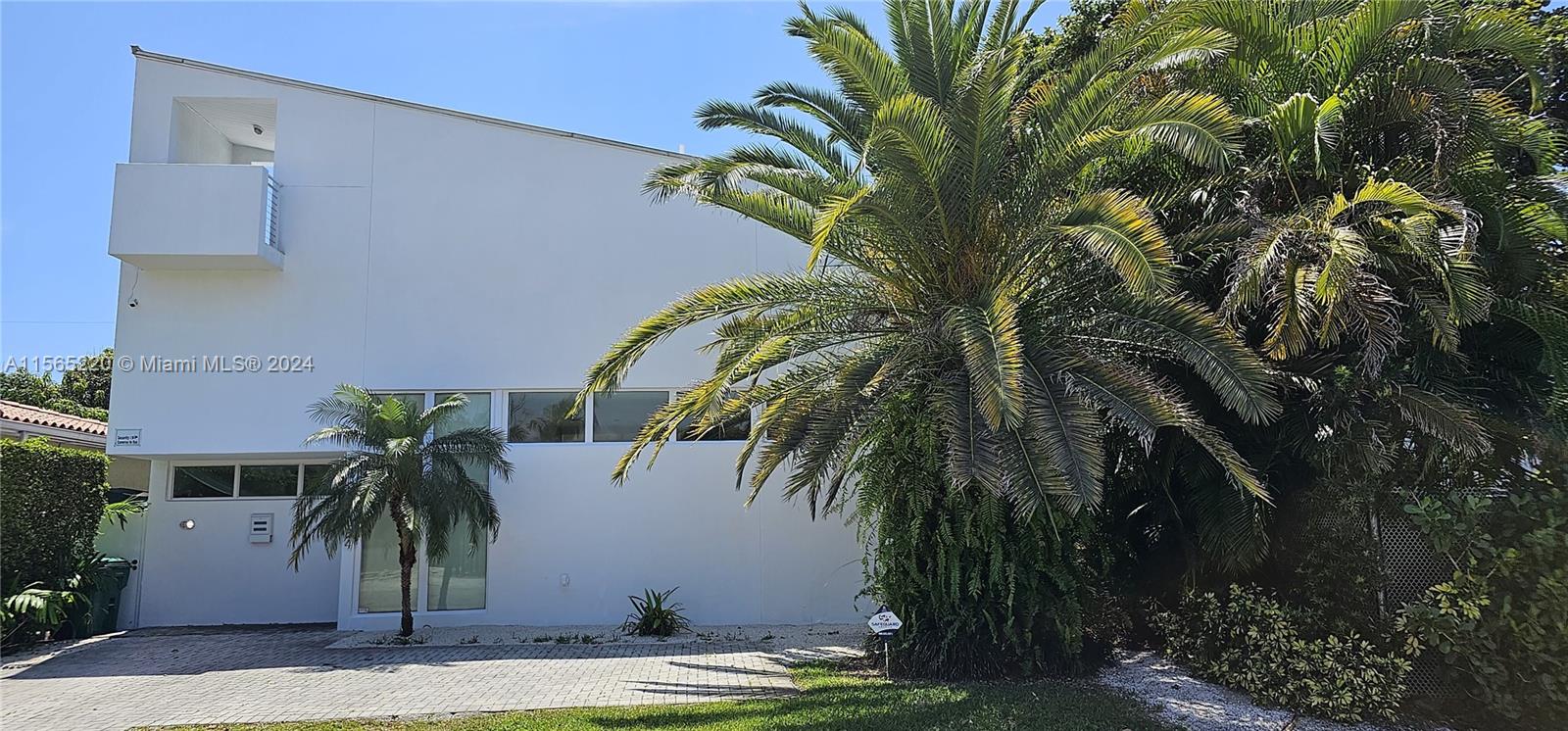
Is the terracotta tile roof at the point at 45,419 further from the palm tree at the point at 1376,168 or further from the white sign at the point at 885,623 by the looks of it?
the palm tree at the point at 1376,168

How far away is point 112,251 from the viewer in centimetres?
1189

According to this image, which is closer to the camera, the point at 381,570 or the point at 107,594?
the point at 107,594

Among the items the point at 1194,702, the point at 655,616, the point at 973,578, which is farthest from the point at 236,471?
the point at 1194,702

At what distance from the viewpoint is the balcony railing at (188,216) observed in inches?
472

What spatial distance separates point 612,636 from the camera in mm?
11766

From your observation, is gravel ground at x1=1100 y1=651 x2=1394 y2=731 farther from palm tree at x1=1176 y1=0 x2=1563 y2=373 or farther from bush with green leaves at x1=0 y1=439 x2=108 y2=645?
bush with green leaves at x1=0 y1=439 x2=108 y2=645

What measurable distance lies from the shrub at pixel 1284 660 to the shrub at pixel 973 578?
111 cm

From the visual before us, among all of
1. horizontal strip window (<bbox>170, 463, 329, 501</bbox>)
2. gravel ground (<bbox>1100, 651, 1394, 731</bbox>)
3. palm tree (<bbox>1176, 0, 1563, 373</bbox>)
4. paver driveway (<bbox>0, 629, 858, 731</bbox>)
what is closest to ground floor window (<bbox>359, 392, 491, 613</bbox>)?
paver driveway (<bbox>0, 629, 858, 731</bbox>)

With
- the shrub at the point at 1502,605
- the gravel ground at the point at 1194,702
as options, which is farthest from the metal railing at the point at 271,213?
the shrub at the point at 1502,605

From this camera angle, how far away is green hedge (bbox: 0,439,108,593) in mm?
10570

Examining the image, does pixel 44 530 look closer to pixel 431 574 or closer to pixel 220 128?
pixel 431 574

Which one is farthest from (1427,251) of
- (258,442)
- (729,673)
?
(258,442)

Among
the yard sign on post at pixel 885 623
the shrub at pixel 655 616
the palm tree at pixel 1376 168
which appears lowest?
the shrub at pixel 655 616

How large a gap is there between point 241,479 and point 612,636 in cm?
661
